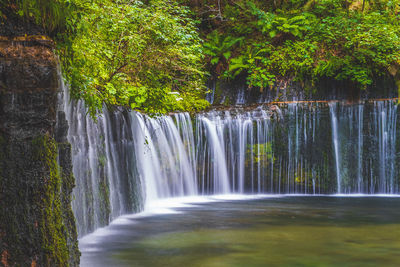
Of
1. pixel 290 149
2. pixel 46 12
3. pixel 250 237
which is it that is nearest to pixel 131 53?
pixel 250 237

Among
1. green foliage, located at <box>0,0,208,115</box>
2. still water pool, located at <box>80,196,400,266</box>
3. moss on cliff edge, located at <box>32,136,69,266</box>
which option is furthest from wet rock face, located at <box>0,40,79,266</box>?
still water pool, located at <box>80,196,400,266</box>

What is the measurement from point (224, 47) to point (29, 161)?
13.6 metres

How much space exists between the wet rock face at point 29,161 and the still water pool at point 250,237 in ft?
6.67

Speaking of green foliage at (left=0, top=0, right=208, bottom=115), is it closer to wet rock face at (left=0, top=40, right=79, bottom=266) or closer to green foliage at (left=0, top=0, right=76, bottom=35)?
green foliage at (left=0, top=0, right=76, bottom=35)

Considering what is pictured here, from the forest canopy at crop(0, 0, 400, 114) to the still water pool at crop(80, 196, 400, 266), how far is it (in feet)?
5.99

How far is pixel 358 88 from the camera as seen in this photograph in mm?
13859

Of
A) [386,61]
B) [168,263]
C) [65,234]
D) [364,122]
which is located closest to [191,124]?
[364,122]

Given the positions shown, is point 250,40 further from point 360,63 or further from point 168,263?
point 168,263

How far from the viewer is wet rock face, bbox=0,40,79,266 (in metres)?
3.00

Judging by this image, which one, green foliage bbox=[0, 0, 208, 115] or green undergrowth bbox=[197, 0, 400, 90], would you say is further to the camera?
green undergrowth bbox=[197, 0, 400, 90]

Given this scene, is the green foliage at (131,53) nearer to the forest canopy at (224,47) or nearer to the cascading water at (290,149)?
the forest canopy at (224,47)

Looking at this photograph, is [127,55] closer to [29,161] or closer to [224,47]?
[29,161]

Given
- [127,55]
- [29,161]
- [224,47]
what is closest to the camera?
[29,161]

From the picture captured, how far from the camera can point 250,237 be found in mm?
6574
